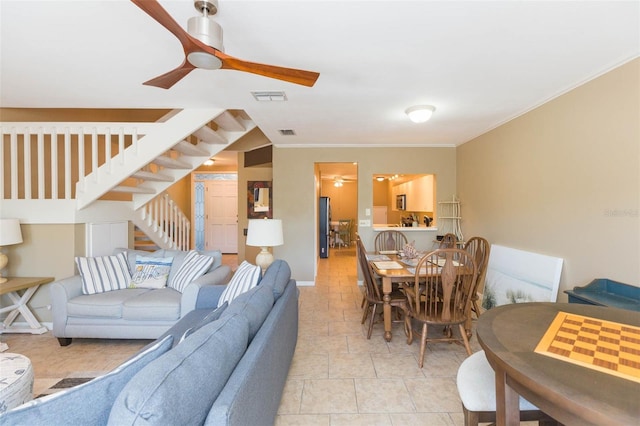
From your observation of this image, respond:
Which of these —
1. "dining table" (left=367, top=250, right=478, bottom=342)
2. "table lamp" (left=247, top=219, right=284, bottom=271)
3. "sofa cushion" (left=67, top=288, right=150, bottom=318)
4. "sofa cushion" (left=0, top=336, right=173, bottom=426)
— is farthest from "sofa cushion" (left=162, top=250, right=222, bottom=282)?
"sofa cushion" (left=0, top=336, right=173, bottom=426)

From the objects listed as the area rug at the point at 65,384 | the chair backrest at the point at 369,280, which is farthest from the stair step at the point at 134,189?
the chair backrest at the point at 369,280

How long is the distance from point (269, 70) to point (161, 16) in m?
0.54

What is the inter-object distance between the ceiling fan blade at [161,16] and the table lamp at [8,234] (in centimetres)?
297

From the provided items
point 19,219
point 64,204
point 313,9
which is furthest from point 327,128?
point 19,219

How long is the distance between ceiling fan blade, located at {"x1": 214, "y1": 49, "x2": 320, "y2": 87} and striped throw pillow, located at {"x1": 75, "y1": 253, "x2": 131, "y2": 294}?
8.65 feet

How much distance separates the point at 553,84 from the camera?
2451mm

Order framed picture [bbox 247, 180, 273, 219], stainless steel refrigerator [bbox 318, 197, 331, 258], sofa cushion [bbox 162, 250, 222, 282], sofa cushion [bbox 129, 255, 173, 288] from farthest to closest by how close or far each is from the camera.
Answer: stainless steel refrigerator [bbox 318, 197, 331, 258] < framed picture [bbox 247, 180, 273, 219] < sofa cushion [bbox 162, 250, 222, 282] < sofa cushion [bbox 129, 255, 173, 288]

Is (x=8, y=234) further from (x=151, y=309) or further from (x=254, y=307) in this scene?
(x=254, y=307)

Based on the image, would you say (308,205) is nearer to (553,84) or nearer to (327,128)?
(327,128)

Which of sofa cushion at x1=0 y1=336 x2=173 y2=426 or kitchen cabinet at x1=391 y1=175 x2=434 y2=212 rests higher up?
kitchen cabinet at x1=391 y1=175 x2=434 y2=212

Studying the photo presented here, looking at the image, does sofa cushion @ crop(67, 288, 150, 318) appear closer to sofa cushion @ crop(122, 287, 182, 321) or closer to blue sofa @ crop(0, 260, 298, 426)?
sofa cushion @ crop(122, 287, 182, 321)

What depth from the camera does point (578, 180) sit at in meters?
2.44

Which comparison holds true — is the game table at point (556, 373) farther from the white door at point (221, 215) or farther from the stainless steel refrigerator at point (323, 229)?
the white door at point (221, 215)

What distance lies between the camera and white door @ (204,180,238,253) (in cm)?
797
